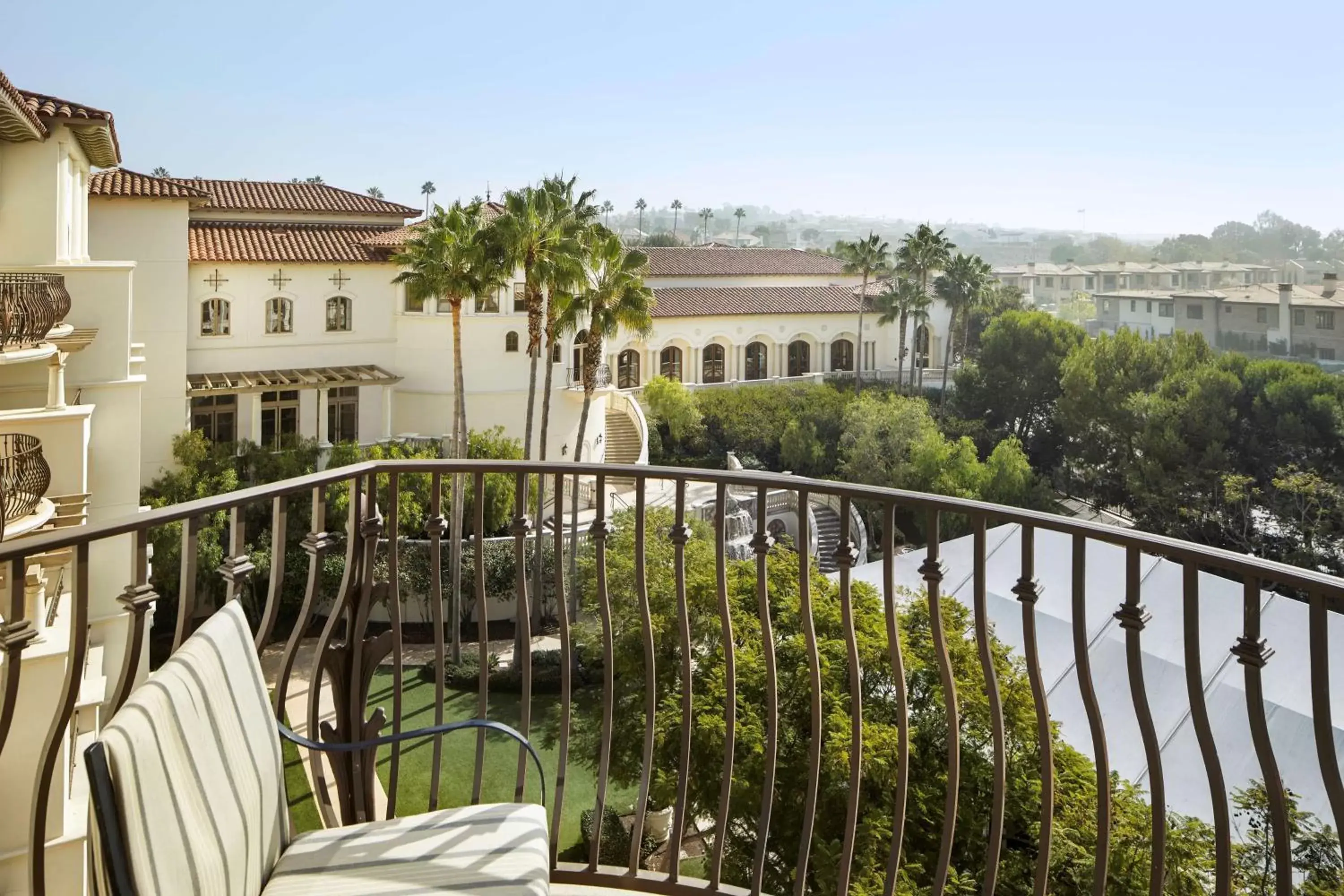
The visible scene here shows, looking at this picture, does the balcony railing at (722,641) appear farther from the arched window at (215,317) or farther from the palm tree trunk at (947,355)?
the palm tree trunk at (947,355)

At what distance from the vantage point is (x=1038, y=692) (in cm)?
199

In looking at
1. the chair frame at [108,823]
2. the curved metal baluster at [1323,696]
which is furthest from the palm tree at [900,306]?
the chair frame at [108,823]

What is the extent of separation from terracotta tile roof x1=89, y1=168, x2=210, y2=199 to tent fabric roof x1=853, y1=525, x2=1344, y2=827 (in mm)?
19080

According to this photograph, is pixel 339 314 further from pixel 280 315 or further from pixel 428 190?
pixel 428 190

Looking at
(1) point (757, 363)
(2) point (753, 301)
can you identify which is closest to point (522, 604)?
(1) point (757, 363)

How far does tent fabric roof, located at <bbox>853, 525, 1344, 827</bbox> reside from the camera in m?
9.95

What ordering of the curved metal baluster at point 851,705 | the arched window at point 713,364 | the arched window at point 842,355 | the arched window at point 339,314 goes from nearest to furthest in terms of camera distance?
the curved metal baluster at point 851,705 < the arched window at point 339,314 < the arched window at point 713,364 < the arched window at point 842,355

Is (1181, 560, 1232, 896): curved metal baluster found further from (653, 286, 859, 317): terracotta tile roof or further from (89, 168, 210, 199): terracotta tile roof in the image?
(653, 286, 859, 317): terracotta tile roof

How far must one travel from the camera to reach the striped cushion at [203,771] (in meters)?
1.35

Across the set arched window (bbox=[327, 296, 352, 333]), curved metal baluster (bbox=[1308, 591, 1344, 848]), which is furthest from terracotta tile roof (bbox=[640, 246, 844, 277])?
curved metal baluster (bbox=[1308, 591, 1344, 848])

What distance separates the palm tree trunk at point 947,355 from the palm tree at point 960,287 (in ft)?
0.07

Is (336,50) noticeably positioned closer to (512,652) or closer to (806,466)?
(806,466)

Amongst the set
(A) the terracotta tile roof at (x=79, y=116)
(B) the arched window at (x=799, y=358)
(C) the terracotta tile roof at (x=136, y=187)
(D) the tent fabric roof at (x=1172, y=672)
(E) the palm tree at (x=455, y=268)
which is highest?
(C) the terracotta tile roof at (x=136, y=187)

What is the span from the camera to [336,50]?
79688 mm
